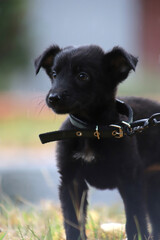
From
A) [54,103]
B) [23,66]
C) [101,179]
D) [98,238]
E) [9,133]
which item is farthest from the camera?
[23,66]

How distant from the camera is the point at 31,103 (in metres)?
2.87

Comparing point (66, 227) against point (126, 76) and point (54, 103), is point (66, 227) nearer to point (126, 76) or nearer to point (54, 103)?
point (54, 103)

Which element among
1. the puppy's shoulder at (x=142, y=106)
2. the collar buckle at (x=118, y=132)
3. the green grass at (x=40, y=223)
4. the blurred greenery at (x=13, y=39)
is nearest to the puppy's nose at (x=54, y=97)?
the collar buckle at (x=118, y=132)

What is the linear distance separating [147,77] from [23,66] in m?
4.28

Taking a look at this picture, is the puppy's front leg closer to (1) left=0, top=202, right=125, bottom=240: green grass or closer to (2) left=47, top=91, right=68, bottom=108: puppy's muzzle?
(1) left=0, top=202, right=125, bottom=240: green grass

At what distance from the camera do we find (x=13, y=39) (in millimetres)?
9922

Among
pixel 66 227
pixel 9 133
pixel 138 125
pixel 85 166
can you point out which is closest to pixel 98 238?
pixel 66 227

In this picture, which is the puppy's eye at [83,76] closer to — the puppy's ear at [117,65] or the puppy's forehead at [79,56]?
the puppy's forehead at [79,56]

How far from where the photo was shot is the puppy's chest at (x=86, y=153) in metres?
2.70

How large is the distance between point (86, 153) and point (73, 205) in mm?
326

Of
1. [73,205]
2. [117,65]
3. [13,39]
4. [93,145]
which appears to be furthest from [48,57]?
[13,39]

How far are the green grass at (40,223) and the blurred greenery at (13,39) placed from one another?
5.84 m

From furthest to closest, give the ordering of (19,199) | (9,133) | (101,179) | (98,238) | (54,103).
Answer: (9,133) < (19,199) < (98,238) < (101,179) < (54,103)

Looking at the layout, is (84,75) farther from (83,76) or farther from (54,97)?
(54,97)
